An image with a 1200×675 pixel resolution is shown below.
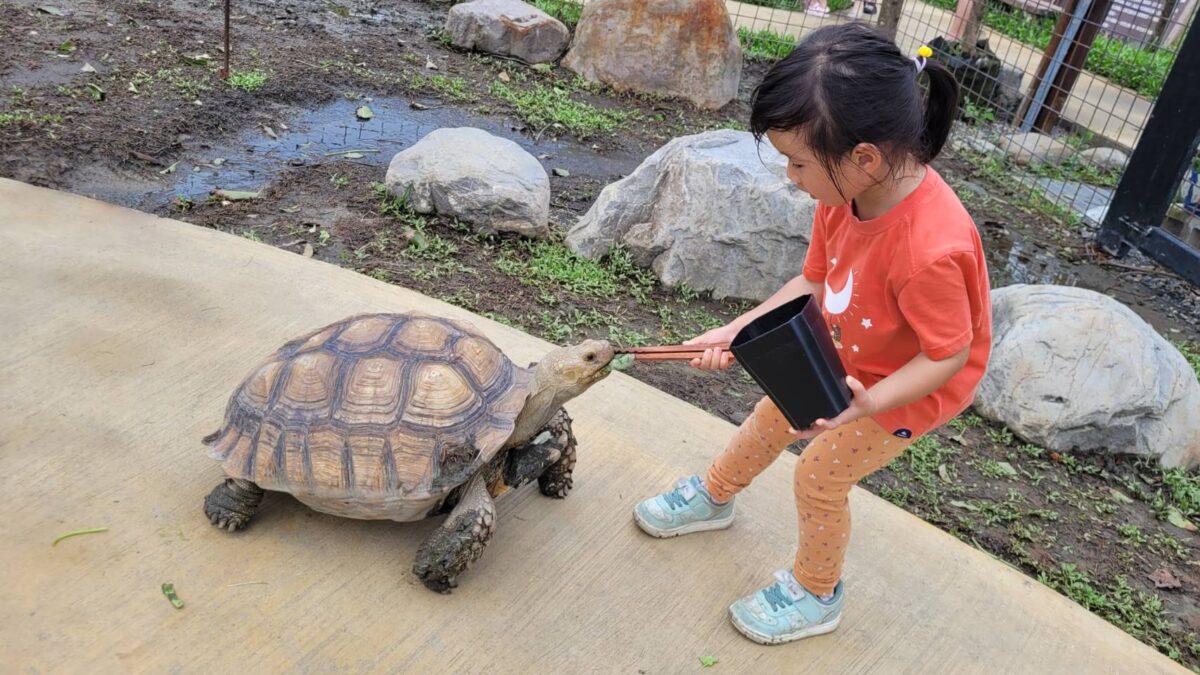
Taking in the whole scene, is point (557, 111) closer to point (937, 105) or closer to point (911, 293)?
point (937, 105)

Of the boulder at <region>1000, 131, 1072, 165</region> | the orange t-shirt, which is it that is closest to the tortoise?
the orange t-shirt

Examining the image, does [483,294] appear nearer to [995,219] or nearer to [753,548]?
[753,548]

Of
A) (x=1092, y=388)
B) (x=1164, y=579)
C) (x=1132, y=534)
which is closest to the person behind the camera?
(x=1164, y=579)

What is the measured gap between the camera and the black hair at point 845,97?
1.85 meters

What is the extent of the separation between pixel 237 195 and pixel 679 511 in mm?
3133

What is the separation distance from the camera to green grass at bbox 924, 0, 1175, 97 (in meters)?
8.08

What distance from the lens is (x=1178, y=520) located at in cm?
376

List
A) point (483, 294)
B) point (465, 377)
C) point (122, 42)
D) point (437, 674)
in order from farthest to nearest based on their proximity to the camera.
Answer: point (122, 42) → point (483, 294) → point (465, 377) → point (437, 674)

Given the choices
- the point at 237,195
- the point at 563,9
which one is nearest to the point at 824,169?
the point at 237,195

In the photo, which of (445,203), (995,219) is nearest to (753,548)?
(445,203)

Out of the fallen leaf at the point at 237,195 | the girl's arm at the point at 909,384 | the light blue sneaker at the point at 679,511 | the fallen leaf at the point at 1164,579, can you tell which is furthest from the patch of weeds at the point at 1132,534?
the fallen leaf at the point at 237,195

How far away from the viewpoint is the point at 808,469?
89.0 inches

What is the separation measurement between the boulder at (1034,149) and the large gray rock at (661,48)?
237cm

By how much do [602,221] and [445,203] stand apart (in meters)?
0.78
